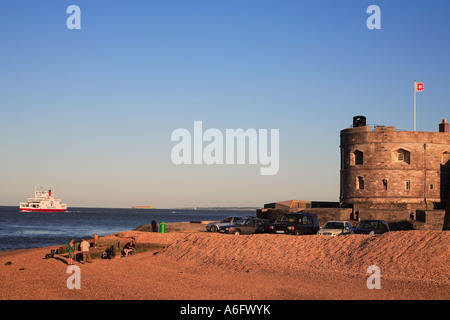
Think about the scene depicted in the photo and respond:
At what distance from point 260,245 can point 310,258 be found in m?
3.67

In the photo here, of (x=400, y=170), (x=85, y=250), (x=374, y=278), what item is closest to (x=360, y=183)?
(x=400, y=170)

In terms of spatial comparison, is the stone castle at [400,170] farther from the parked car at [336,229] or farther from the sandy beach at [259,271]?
the sandy beach at [259,271]

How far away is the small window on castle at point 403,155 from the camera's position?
51812 mm

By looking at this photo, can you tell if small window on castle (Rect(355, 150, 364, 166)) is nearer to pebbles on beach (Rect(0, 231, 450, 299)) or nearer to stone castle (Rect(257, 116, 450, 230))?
stone castle (Rect(257, 116, 450, 230))

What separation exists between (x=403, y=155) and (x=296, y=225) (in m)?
25.7

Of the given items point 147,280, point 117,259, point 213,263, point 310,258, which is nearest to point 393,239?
point 310,258

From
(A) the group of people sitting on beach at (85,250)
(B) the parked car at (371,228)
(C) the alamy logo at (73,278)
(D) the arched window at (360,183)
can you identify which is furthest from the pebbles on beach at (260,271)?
(D) the arched window at (360,183)

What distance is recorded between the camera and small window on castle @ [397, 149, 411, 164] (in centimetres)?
5181

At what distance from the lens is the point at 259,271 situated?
70.6 ft

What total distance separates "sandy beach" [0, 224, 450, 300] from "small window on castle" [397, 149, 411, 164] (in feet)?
97.4

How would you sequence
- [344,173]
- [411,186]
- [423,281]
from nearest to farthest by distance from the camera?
[423,281]
[411,186]
[344,173]

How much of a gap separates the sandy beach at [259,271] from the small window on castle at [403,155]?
29.7 metres

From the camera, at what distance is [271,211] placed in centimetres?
5441
